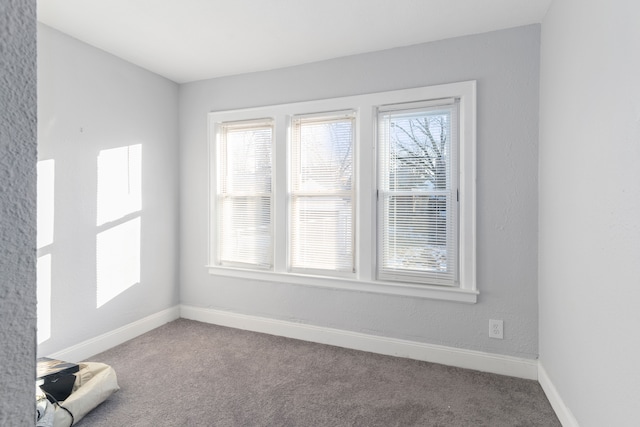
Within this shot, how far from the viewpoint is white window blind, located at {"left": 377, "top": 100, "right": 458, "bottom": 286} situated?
8.91ft

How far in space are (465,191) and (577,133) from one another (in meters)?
0.90

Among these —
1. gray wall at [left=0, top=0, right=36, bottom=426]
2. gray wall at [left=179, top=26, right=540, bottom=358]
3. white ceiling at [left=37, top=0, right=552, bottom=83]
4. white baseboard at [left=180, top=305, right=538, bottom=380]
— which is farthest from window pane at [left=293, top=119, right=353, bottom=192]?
gray wall at [left=0, top=0, right=36, bottom=426]

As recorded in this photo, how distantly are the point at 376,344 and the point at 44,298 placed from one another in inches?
100

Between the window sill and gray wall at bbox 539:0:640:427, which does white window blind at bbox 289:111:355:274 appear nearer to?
the window sill

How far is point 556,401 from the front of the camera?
209 cm

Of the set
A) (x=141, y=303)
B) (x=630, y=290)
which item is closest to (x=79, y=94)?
(x=141, y=303)

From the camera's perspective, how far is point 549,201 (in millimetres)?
2248

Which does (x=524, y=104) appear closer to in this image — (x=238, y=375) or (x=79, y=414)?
(x=238, y=375)

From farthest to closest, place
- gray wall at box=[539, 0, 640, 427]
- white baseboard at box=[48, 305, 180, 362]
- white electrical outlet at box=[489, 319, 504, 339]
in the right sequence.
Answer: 1. white baseboard at box=[48, 305, 180, 362]
2. white electrical outlet at box=[489, 319, 504, 339]
3. gray wall at box=[539, 0, 640, 427]

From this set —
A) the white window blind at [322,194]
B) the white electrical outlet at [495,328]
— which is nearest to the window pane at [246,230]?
the white window blind at [322,194]

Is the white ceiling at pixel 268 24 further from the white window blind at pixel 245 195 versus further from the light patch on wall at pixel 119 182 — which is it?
the light patch on wall at pixel 119 182

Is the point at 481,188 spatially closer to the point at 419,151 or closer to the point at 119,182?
the point at 419,151

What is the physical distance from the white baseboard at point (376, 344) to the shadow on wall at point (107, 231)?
0.89m

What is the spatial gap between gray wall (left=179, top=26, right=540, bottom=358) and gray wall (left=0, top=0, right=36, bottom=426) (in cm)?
269
